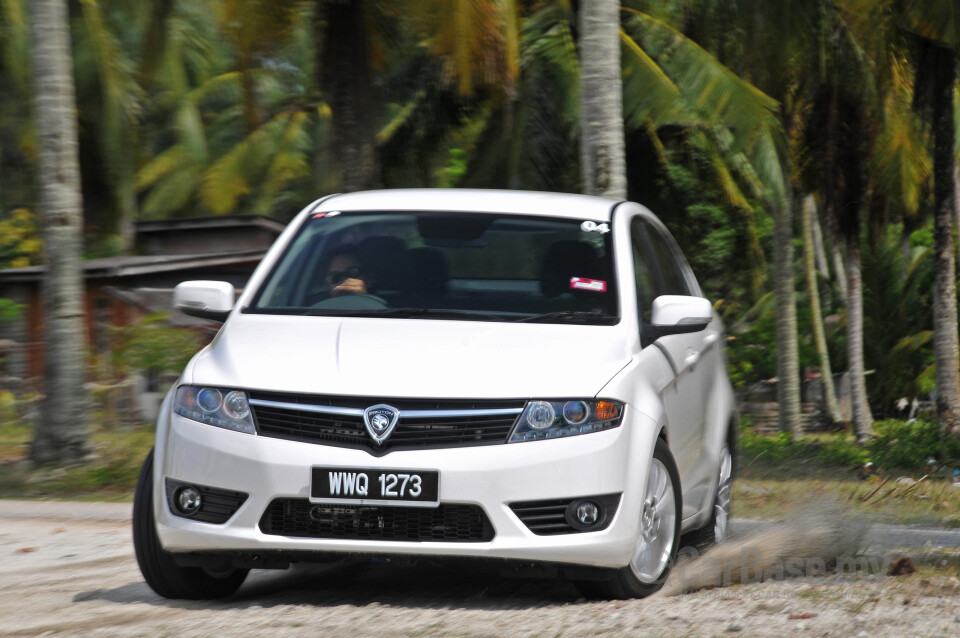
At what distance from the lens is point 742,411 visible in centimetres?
3123

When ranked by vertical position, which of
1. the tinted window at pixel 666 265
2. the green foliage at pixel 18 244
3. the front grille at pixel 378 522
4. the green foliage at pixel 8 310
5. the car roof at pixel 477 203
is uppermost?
the car roof at pixel 477 203

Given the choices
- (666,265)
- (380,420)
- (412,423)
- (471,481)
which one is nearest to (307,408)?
(380,420)

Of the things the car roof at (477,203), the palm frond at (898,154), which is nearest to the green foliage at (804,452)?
the palm frond at (898,154)

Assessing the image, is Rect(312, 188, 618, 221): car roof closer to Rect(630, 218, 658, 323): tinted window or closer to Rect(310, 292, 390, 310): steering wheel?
Rect(630, 218, 658, 323): tinted window

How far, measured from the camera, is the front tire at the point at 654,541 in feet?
15.7

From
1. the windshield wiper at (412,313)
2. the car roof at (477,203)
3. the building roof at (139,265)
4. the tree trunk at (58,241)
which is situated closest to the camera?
the windshield wiper at (412,313)

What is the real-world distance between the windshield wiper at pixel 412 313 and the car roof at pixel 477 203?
0.73m

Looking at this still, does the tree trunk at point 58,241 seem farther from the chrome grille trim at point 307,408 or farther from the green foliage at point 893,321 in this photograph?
the green foliage at point 893,321

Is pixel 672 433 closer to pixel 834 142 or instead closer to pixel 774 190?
pixel 774 190

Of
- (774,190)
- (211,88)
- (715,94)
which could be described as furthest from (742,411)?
(211,88)

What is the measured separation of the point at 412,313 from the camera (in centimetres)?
526

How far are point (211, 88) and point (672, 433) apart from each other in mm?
34377

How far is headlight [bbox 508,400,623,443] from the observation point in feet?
15.0

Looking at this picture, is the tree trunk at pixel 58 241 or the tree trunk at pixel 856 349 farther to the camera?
the tree trunk at pixel 856 349
